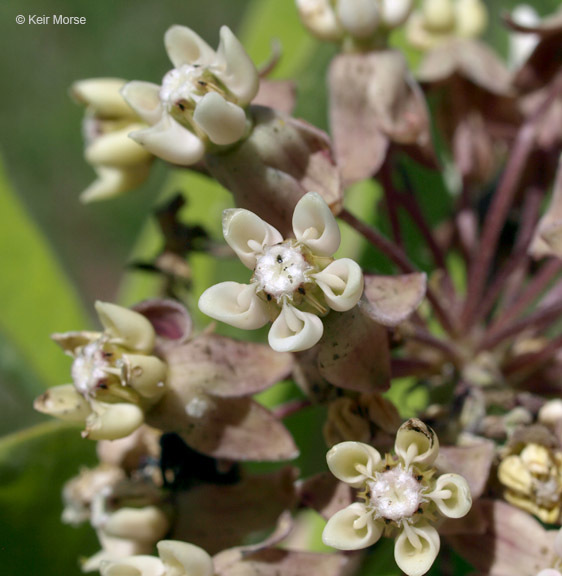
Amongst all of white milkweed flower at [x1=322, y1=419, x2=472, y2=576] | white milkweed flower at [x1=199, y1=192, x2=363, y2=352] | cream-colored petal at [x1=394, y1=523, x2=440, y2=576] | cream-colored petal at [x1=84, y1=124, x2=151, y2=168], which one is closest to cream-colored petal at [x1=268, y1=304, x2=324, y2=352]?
white milkweed flower at [x1=199, y1=192, x2=363, y2=352]

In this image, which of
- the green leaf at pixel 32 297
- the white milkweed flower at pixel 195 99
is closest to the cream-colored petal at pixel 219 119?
the white milkweed flower at pixel 195 99

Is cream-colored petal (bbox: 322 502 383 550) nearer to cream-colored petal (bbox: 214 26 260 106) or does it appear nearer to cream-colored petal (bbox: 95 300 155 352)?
cream-colored petal (bbox: 95 300 155 352)

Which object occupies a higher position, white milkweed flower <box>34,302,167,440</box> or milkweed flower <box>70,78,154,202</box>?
milkweed flower <box>70,78,154,202</box>

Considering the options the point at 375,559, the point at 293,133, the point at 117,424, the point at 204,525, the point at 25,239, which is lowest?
the point at 375,559

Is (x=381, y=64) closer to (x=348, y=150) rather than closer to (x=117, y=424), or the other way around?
(x=348, y=150)

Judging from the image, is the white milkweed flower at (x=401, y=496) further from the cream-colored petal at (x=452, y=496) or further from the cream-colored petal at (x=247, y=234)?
the cream-colored petal at (x=247, y=234)

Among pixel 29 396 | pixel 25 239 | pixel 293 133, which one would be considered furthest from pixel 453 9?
pixel 29 396
